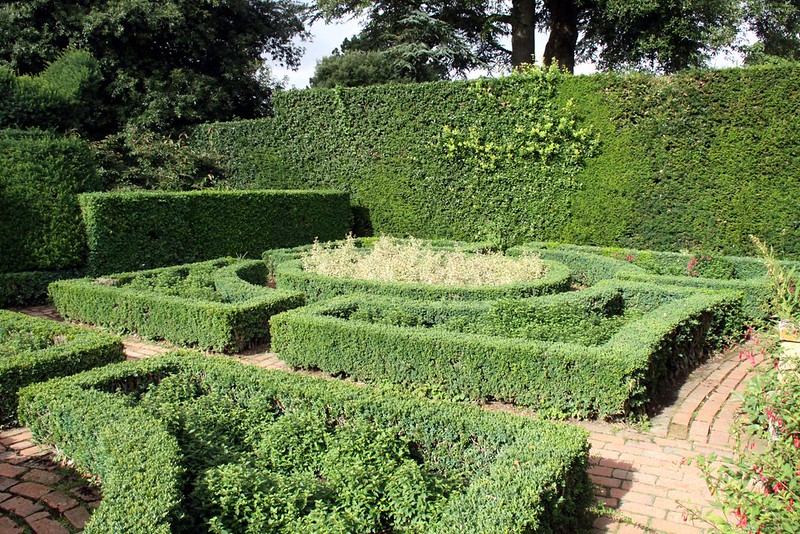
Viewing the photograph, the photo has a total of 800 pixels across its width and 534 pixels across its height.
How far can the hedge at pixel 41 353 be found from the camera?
194 inches

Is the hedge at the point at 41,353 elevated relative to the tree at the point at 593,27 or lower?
lower

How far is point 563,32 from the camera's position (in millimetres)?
17578

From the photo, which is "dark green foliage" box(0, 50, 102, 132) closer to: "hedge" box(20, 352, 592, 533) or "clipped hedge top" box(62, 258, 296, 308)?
"clipped hedge top" box(62, 258, 296, 308)

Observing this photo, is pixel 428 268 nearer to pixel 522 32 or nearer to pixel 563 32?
pixel 522 32

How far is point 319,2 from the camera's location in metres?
18.0

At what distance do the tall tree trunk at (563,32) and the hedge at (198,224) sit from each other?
8498 millimetres

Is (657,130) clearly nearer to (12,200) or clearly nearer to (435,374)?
(435,374)

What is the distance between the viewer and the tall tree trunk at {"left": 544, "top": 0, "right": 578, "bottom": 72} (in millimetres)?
17344

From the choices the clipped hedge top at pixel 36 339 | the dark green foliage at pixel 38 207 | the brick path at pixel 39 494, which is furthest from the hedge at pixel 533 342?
the dark green foliage at pixel 38 207

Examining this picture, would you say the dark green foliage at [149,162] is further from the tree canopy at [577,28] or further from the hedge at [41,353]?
the hedge at [41,353]

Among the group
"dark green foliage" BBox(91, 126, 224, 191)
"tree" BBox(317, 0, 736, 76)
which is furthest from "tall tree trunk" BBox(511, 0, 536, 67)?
"dark green foliage" BBox(91, 126, 224, 191)

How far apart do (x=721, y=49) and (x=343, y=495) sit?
16.5m

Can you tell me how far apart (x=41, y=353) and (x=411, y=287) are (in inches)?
162

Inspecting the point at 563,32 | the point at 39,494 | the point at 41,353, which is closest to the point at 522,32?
the point at 563,32
